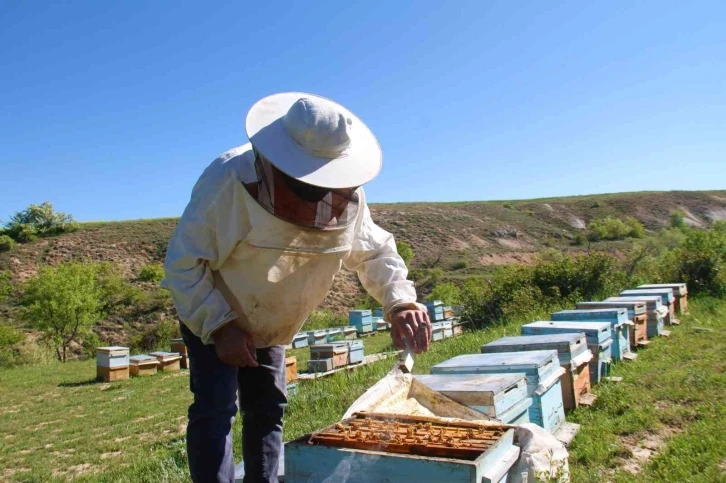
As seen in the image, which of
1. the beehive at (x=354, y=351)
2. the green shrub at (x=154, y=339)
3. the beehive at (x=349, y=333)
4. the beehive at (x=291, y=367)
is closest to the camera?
the beehive at (x=291, y=367)

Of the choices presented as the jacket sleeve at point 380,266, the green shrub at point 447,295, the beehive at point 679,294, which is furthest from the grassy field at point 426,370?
the green shrub at point 447,295

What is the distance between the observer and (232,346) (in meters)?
1.90

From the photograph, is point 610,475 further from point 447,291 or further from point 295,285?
point 447,291

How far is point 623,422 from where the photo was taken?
400cm

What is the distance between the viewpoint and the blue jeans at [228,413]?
195cm

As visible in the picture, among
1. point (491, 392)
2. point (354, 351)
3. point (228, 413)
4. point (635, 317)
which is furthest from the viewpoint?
point (354, 351)

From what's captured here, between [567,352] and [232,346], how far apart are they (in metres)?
2.90

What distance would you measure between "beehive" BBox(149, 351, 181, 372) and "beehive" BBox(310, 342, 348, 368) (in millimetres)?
4848

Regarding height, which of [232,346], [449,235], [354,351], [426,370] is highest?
[449,235]

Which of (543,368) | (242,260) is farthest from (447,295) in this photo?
(242,260)

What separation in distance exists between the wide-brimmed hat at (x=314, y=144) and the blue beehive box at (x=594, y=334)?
139 inches

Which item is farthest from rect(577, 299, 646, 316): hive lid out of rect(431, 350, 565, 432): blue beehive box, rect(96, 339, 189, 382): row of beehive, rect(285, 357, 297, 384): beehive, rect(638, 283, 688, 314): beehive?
rect(96, 339, 189, 382): row of beehive

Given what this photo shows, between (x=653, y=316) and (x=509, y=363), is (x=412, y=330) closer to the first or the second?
(x=509, y=363)

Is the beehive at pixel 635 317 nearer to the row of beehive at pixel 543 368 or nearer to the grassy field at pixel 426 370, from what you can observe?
the row of beehive at pixel 543 368
